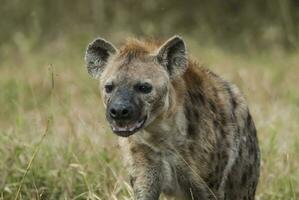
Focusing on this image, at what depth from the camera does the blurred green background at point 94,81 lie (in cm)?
614

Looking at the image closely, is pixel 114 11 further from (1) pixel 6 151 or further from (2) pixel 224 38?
(1) pixel 6 151

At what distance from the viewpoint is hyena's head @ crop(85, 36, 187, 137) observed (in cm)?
475

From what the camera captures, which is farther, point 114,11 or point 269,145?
point 114,11

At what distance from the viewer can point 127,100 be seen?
15.6 feet

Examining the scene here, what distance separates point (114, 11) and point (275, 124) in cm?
581

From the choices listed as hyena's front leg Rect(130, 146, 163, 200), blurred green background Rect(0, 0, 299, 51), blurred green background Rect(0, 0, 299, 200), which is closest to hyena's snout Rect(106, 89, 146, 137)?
hyena's front leg Rect(130, 146, 163, 200)

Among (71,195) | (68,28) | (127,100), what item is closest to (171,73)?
(127,100)

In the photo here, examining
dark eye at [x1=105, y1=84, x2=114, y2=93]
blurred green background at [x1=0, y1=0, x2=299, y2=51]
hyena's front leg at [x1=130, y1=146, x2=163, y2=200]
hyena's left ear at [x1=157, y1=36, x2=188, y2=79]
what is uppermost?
blurred green background at [x1=0, y1=0, x2=299, y2=51]

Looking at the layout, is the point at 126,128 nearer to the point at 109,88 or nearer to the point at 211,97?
the point at 109,88

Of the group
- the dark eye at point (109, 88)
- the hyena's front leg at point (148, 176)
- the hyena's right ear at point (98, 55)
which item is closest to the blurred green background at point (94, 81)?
the hyena's right ear at point (98, 55)

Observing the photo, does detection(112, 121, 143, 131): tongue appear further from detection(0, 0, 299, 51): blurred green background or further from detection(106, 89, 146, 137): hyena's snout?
detection(0, 0, 299, 51): blurred green background

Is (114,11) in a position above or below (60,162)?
above

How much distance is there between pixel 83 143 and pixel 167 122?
161 cm

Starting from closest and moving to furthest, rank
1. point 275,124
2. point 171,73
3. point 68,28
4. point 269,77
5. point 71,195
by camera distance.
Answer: point 171,73, point 71,195, point 275,124, point 269,77, point 68,28
